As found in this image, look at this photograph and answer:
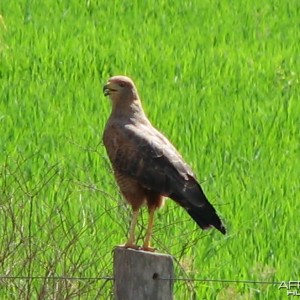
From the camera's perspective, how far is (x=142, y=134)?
192 inches

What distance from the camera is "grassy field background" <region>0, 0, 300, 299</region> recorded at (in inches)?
211

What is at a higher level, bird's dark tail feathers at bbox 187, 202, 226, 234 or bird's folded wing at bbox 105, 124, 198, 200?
bird's folded wing at bbox 105, 124, 198, 200

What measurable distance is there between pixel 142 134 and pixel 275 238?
1806mm

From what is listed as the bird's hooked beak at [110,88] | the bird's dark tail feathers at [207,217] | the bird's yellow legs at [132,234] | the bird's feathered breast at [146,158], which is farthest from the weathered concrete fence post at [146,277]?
the bird's hooked beak at [110,88]

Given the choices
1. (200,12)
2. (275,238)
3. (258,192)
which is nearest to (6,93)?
(258,192)

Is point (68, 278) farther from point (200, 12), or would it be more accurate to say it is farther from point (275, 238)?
point (200, 12)

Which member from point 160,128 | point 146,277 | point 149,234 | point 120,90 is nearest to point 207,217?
point 149,234

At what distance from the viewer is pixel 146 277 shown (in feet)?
12.4

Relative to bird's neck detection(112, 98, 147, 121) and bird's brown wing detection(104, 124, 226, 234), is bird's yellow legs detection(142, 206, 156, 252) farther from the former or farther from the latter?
bird's neck detection(112, 98, 147, 121)

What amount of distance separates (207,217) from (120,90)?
37.5 inches

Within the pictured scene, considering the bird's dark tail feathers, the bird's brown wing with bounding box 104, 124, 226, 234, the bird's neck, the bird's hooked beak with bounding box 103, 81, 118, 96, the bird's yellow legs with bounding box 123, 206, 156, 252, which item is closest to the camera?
the bird's dark tail feathers

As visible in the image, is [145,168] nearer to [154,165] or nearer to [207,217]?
[154,165]

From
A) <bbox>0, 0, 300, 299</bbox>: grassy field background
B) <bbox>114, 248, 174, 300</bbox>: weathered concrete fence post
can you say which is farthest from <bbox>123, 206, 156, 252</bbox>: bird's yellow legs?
<bbox>114, 248, 174, 300</bbox>: weathered concrete fence post

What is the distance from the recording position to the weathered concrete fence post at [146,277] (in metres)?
3.78
